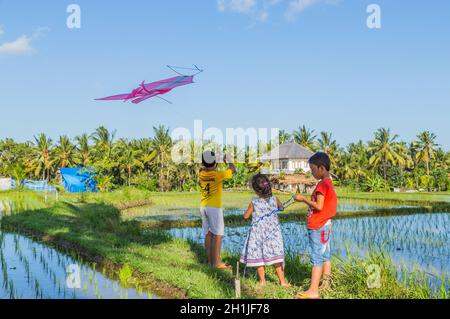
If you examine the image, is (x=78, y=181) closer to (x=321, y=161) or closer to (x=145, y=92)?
(x=145, y=92)

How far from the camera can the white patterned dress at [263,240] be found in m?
3.58

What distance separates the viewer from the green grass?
337 centimetres

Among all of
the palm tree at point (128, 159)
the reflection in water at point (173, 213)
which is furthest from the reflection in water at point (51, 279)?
the palm tree at point (128, 159)

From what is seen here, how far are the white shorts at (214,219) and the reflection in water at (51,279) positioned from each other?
3.06 feet

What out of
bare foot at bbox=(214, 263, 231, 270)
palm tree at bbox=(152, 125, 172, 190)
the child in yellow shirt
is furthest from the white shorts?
palm tree at bbox=(152, 125, 172, 190)

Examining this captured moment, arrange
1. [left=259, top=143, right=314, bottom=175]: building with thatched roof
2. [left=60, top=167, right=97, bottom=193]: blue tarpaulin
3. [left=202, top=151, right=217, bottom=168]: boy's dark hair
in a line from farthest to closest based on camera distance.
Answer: [left=259, top=143, right=314, bottom=175]: building with thatched roof
[left=60, top=167, right=97, bottom=193]: blue tarpaulin
[left=202, top=151, right=217, bottom=168]: boy's dark hair

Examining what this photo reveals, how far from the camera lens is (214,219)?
A: 4305 millimetres

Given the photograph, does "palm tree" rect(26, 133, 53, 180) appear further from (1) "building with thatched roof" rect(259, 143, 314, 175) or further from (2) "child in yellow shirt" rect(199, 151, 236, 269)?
(2) "child in yellow shirt" rect(199, 151, 236, 269)

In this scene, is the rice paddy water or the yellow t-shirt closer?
the rice paddy water

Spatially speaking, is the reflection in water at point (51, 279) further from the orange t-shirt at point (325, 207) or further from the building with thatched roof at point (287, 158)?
the building with thatched roof at point (287, 158)

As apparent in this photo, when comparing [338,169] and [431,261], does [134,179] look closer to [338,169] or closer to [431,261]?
[338,169]

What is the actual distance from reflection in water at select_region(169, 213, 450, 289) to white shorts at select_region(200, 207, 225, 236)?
95cm

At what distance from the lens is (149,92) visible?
4453 millimetres
